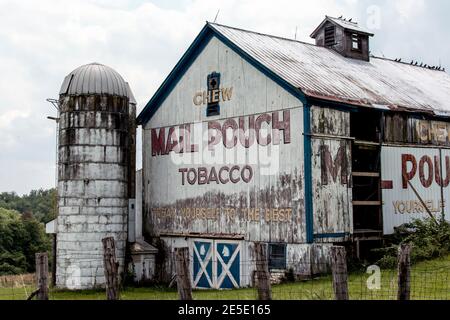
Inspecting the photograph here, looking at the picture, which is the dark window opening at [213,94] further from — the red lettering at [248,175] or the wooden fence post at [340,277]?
the wooden fence post at [340,277]

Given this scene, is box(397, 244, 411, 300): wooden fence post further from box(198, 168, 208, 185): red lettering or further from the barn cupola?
the barn cupola

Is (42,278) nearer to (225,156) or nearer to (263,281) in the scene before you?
(263,281)

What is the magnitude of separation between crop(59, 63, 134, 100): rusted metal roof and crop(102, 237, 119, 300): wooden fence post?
13.2 meters

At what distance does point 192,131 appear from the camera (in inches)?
1008

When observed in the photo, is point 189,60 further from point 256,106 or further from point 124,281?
point 124,281

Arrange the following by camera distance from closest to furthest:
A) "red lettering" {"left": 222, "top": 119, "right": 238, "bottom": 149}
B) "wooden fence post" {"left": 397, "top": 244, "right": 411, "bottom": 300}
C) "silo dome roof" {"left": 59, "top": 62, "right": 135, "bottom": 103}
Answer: "wooden fence post" {"left": 397, "top": 244, "right": 411, "bottom": 300}, "red lettering" {"left": 222, "top": 119, "right": 238, "bottom": 149}, "silo dome roof" {"left": 59, "top": 62, "right": 135, "bottom": 103}

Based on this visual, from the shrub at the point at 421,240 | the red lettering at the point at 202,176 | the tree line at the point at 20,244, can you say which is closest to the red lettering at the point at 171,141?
the red lettering at the point at 202,176

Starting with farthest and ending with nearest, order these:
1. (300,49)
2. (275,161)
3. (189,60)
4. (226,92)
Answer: (300,49)
(189,60)
(226,92)
(275,161)

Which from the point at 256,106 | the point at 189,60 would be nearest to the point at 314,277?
the point at 256,106

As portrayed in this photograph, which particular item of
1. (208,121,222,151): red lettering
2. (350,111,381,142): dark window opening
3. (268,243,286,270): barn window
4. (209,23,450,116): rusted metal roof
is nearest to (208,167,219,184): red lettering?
(208,121,222,151): red lettering

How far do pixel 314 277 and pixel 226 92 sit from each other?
7693 mm

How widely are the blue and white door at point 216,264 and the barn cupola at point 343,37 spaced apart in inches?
456

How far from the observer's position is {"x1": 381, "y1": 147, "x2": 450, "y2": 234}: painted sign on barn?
79.0 feet
